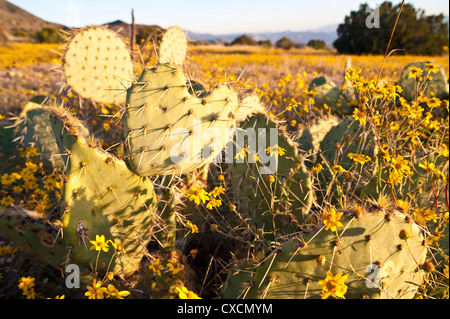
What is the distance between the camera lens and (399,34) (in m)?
23.0

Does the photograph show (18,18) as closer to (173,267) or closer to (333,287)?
(173,267)

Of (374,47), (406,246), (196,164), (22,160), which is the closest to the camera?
(406,246)

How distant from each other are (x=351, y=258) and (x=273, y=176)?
0.71m

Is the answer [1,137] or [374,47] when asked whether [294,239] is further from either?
[374,47]

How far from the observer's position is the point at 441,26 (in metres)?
26.1

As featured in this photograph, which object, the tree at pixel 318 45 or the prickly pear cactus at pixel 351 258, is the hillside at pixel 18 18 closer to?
the tree at pixel 318 45

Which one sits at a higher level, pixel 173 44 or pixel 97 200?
pixel 173 44

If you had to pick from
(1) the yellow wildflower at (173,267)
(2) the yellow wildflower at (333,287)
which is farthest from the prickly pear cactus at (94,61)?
(2) the yellow wildflower at (333,287)

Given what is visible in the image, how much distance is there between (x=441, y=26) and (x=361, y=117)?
3231cm

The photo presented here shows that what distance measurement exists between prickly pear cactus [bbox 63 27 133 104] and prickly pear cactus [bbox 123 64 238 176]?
1.84 m

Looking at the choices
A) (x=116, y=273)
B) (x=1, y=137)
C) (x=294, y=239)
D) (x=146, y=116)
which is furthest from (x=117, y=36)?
(x=294, y=239)

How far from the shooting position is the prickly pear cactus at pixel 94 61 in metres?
3.27

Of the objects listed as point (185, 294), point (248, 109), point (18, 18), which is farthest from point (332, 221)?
point (18, 18)
